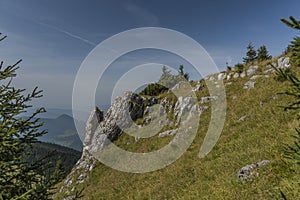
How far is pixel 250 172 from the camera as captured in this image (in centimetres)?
964

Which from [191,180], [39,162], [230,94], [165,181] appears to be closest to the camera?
[39,162]

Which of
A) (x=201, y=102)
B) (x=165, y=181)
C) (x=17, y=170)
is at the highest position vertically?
(x=201, y=102)

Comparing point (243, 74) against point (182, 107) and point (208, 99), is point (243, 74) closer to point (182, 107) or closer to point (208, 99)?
point (208, 99)

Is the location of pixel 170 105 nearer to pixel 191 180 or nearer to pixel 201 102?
pixel 201 102

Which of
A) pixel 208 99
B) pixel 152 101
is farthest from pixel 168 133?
pixel 152 101

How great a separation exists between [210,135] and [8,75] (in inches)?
622

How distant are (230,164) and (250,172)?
7.51ft

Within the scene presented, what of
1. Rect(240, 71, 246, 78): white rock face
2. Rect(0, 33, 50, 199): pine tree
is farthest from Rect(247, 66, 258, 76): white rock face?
Rect(0, 33, 50, 199): pine tree

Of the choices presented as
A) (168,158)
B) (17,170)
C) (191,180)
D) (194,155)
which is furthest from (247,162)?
(17,170)

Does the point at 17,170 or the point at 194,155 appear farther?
the point at 194,155

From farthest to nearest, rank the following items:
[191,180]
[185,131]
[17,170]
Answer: [185,131], [191,180], [17,170]

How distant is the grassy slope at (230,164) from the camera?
9.08 meters

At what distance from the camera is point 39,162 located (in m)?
6.70

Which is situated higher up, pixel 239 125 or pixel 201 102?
pixel 201 102
